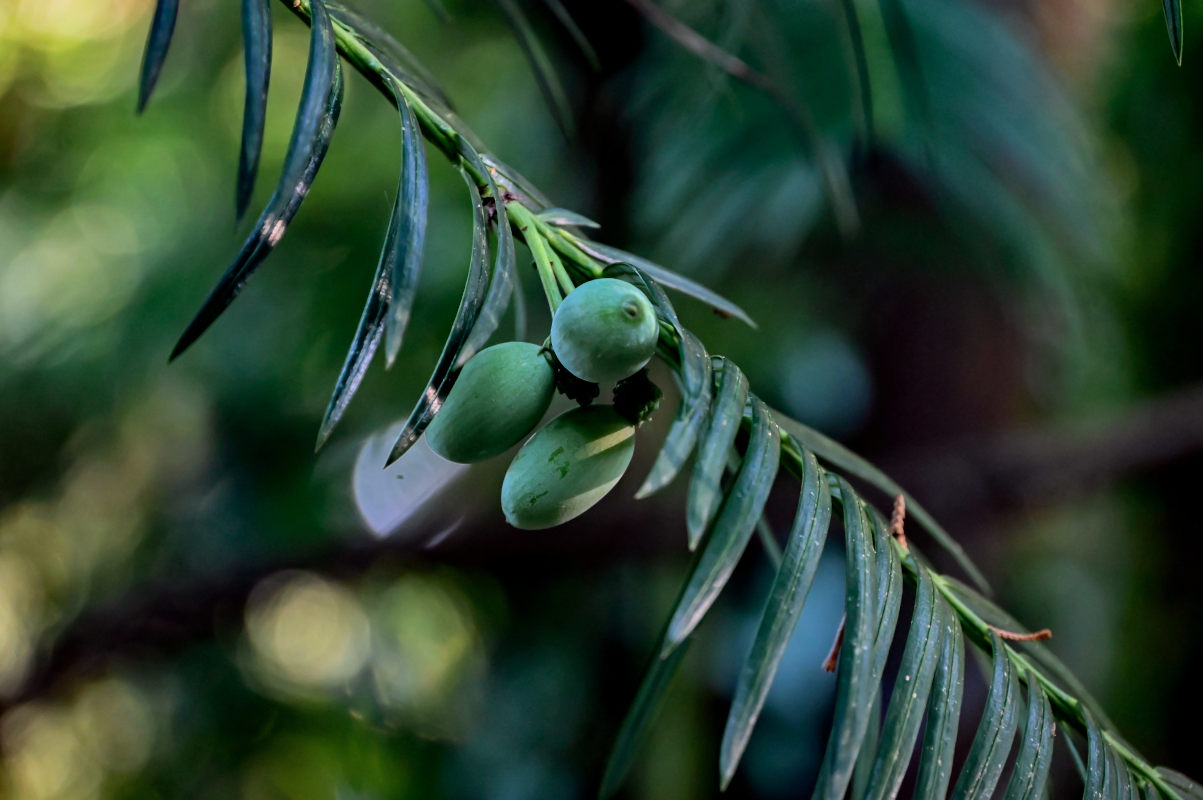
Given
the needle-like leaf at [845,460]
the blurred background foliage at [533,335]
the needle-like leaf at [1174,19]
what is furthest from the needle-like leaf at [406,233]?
the blurred background foliage at [533,335]

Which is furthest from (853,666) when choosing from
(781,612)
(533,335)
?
(533,335)

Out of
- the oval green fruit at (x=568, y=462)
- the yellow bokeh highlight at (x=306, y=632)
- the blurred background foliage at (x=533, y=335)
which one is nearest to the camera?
the oval green fruit at (x=568, y=462)

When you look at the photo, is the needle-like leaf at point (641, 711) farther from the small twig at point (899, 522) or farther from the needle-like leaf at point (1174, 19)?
the needle-like leaf at point (1174, 19)

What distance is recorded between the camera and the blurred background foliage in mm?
1394

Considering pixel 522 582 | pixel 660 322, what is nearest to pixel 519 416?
pixel 660 322

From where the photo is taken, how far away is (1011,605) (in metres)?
1.69

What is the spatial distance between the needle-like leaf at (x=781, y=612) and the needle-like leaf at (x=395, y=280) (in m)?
0.16

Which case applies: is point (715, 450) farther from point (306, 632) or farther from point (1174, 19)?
point (306, 632)

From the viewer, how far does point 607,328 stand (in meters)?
0.33

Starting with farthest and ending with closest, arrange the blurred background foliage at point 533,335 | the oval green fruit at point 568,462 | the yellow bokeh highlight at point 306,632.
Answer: the yellow bokeh highlight at point 306,632, the blurred background foliage at point 533,335, the oval green fruit at point 568,462

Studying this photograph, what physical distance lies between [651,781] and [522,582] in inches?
17.9

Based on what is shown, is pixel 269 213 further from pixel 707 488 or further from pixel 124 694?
pixel 124 694

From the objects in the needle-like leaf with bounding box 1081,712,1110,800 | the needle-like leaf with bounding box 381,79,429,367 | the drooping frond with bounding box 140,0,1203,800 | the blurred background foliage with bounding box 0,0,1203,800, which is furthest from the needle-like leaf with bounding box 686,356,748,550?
the blurred background foliage with bounding box 0,0,1203,800

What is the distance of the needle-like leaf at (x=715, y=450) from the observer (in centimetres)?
26
